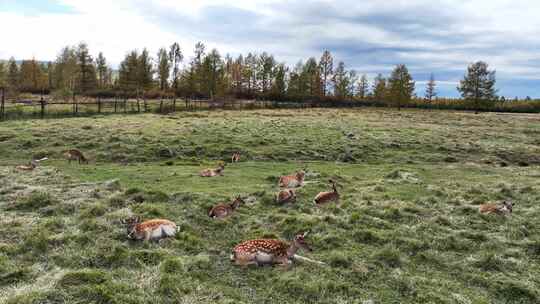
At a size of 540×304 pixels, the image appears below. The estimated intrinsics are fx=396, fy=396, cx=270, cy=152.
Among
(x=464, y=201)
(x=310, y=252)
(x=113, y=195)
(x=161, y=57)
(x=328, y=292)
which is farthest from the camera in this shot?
(x=161, y=57)

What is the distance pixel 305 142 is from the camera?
88.5 ft

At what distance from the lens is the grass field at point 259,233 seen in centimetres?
676

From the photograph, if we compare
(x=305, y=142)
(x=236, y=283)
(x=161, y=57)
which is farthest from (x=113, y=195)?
(x=161, y=57)

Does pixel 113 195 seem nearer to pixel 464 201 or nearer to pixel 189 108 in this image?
pixel 464 201

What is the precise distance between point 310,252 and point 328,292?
5.50 ft

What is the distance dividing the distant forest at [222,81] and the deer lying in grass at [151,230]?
58670 millimetres

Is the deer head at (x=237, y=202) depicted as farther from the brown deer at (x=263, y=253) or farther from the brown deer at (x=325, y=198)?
Answer: the brown deer at (x=263, y=253)

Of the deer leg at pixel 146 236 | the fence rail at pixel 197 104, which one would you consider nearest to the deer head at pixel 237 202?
the deer leg at pixel 146 236

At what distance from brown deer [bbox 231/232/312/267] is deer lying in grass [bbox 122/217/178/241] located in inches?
73.7

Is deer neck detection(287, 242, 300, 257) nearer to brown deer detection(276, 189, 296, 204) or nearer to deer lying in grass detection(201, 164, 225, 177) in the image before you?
brown deer detection(276, 189, 296, 204)

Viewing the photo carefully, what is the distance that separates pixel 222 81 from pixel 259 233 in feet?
224

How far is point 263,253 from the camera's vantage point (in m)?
7.72

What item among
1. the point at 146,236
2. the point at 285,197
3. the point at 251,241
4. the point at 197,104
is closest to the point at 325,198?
the point at 285,197

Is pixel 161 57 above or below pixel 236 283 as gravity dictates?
above
